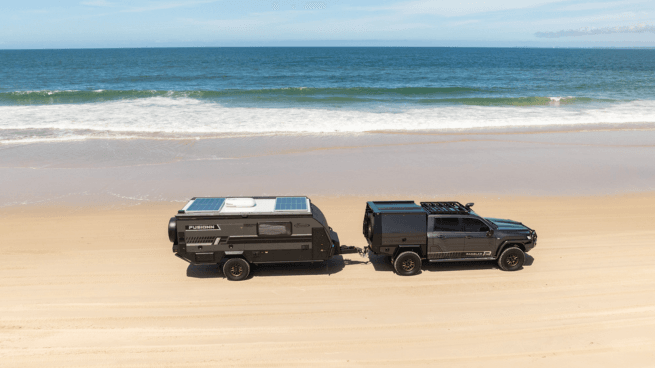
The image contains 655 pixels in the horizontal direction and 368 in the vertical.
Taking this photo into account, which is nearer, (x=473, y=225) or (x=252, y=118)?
(x=473, y=225)

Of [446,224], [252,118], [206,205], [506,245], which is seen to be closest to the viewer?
[206,205]

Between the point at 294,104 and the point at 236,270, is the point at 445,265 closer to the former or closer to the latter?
the point at 236,270

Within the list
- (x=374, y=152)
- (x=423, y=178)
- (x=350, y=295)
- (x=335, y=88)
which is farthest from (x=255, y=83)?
(x=350, y=295)

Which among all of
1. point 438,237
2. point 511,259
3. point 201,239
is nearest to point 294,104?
point 438,237

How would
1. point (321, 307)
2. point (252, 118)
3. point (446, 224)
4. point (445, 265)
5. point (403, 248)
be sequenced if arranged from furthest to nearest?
point (252, 118)
point (445, 265)
point (446, 224)
point (403, 248)
point (321, 307)

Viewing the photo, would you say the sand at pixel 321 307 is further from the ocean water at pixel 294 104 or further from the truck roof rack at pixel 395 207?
the ocean water at pixel 294 104

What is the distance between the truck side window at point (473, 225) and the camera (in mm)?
10234

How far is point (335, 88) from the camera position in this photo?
44562 millimetres

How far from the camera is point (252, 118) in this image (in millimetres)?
28375

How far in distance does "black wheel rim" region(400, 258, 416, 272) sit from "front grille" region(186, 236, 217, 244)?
423 cm

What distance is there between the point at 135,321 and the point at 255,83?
4433 cm

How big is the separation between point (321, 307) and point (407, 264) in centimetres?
244

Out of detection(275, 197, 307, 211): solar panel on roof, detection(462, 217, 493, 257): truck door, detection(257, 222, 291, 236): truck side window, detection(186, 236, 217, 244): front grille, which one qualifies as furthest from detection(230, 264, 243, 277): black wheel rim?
detection(462, 217, 493, 257): truck door

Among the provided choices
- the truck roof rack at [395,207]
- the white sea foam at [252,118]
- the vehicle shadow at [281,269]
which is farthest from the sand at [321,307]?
the white sea foam at [252,118]
